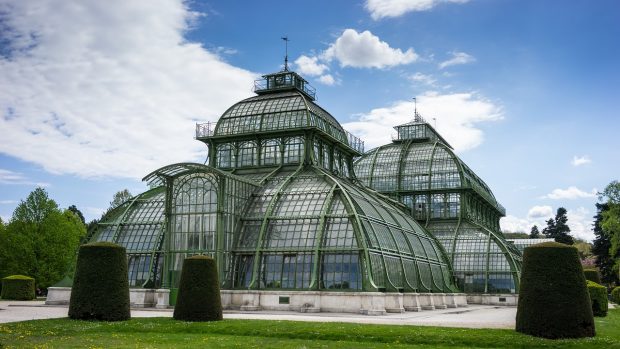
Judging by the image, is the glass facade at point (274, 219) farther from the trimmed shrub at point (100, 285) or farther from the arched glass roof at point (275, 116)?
the trimmed shrub at point (100, 285)

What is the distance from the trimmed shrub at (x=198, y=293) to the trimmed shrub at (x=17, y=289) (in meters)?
33.2

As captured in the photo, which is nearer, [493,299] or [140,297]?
[140,297]

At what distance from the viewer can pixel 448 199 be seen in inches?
3142

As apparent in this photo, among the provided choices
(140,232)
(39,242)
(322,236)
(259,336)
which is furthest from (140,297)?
(39,242)

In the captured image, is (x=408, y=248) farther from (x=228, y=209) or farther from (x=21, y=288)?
(x=21, y=288)

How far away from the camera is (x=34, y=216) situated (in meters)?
80.4

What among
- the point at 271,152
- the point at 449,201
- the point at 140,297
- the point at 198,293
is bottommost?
the point at 140,297

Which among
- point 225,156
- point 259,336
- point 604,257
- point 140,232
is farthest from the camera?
point 604,257

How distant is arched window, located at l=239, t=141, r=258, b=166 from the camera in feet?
195

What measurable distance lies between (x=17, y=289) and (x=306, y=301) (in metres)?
32.9

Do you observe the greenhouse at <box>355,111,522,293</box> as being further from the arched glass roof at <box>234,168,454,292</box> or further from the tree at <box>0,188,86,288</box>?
the tree at <box>0,188,86,288</box>

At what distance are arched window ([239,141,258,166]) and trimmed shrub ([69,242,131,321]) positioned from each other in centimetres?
2461

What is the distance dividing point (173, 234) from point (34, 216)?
38.4 m

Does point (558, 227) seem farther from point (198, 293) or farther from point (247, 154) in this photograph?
point (198, 293)
